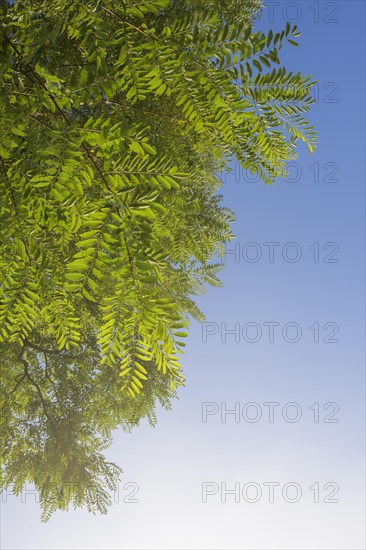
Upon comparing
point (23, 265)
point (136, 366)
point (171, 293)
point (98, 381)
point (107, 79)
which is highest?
point (171, 293)

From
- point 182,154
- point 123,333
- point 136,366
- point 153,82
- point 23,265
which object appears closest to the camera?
point 136,366

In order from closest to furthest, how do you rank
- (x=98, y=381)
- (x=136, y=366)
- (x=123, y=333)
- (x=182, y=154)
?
(x=136, y=366), (x=123, y=333), (x=182, y=154), (x=98, y=381)

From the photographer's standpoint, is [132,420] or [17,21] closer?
[17,21]

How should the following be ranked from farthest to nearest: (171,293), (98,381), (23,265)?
(98,381), (171,293), (23,265)

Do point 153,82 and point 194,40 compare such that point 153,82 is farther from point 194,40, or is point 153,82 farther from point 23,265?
point 23,265

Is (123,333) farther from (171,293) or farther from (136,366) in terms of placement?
(171,293)

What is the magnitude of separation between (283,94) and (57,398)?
717 centimetres

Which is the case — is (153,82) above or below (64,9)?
below

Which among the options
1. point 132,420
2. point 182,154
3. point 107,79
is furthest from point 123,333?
point 132,420

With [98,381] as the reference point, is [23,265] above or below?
below

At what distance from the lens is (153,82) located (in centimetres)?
179

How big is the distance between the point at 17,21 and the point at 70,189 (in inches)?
24.8

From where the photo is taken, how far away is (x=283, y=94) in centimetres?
206


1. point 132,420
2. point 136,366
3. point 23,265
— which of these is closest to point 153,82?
point 23,265
